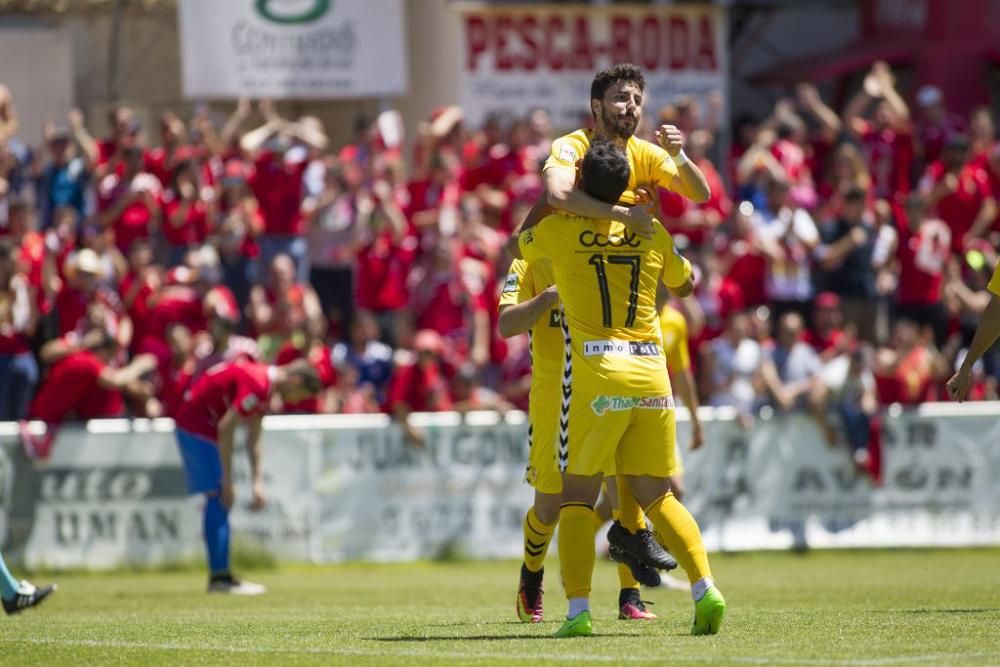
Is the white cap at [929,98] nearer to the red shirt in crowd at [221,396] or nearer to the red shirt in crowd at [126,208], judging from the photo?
the red shirt in crowd at [126,208]

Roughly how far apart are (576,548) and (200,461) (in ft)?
A: 19.4

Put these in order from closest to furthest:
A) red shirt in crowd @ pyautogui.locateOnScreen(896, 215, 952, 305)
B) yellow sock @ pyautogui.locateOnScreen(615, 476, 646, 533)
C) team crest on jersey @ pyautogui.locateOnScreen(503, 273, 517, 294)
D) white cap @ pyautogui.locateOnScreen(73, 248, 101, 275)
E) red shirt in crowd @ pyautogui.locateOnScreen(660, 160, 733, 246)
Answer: yellow sock @ pyautogui.locateOnScreen(615, 476, 646, 533) → team crest on jersey @ pyautogui.locateOnScreen(503, 273, 517, 294) → white cap @ pyautogui.locateOnScreen(73, 248, 101, 275) → red shirt in crowd @ pyautogui.locateOnScreen(660, 160, 733, 246) → red shirt in crowd @ pyautogui.locateOnScreen(896, 215, 952, 305)

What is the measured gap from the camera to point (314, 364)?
17.5 m

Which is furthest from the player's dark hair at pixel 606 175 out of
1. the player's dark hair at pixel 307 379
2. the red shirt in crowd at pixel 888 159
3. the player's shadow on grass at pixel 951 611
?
the red shirt in crowd at pixel 888 159

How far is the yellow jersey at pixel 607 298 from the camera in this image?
28.5ft

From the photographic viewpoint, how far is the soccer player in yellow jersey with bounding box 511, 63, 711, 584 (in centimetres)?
862

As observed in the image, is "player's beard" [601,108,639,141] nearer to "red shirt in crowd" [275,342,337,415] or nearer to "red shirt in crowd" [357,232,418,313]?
"red shirt in crowd" [275,342,337,415]

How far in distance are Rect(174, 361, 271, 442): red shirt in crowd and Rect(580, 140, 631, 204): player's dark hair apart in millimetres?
5664

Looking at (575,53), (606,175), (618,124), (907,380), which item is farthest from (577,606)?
(575,53)

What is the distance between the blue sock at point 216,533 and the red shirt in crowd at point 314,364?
122 inches

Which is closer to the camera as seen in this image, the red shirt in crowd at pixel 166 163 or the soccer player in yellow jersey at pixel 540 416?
the soccer player in yellow jersey at pixel 540 416

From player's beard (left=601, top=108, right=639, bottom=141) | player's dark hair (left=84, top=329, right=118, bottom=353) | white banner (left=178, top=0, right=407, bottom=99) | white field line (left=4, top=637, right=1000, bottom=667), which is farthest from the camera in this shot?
white banner (left=178, top=0, right=407, bottom=99)

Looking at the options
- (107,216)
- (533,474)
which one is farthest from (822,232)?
(533,474)

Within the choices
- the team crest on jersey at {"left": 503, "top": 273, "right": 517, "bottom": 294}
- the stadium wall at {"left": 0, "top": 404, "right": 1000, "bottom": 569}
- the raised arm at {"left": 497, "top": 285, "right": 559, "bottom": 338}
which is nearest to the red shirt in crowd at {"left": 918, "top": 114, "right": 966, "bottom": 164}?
the stadium wall at {"left": 0, "top": 404, "right": 1000, "bottom": 569}
